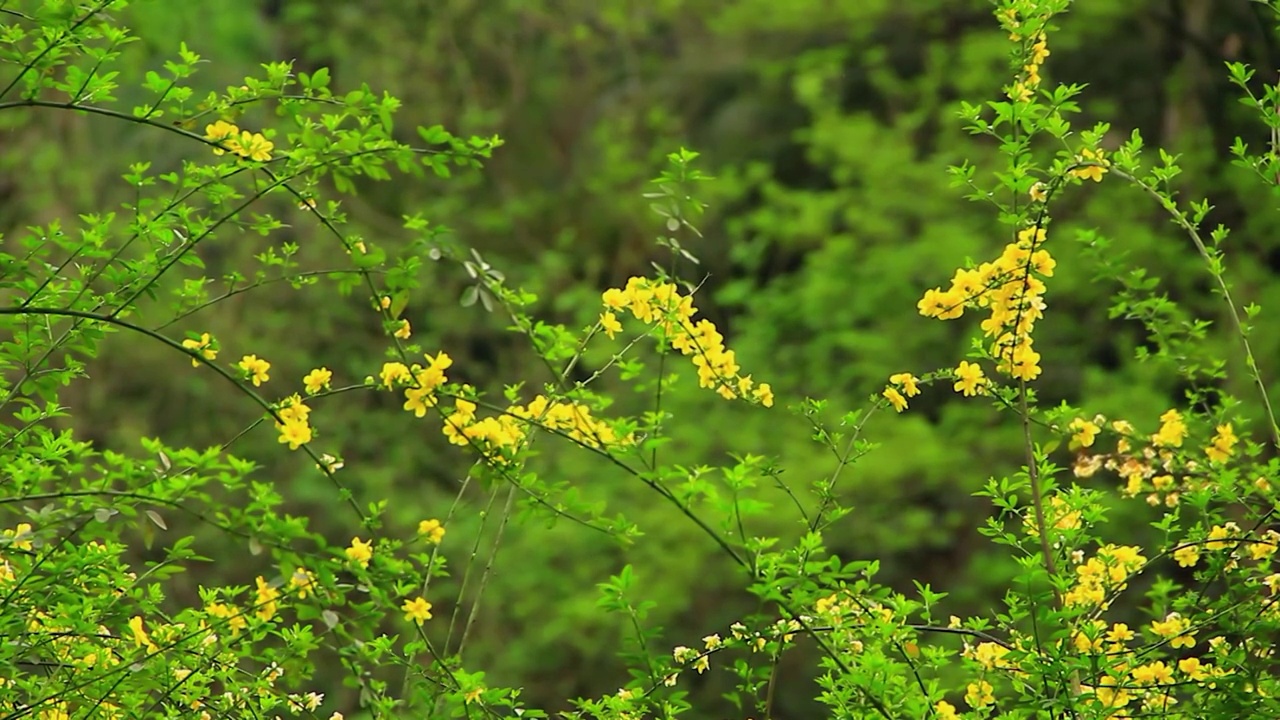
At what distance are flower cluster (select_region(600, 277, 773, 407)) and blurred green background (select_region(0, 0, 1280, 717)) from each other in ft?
15.6

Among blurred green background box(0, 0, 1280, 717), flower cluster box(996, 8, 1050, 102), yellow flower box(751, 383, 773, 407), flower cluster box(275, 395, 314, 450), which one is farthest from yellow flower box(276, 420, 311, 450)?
blurred green background box(0, 0, 1280, 717)

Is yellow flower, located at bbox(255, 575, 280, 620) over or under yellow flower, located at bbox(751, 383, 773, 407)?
under

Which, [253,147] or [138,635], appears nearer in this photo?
[253,147]

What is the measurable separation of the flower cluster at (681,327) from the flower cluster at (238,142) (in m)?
0.58

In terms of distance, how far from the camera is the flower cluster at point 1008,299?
2574 millimetres

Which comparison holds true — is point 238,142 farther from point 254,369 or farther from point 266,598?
point 266,598

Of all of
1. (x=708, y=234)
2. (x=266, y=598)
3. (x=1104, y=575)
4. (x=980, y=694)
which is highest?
(x=708, y=234)

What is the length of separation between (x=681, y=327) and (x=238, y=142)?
0.75 meters

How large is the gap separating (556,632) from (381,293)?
6246 millimetres

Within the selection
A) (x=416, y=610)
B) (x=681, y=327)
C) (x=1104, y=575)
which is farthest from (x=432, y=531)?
(x=1104, y=575)

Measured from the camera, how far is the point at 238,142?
8.26ft

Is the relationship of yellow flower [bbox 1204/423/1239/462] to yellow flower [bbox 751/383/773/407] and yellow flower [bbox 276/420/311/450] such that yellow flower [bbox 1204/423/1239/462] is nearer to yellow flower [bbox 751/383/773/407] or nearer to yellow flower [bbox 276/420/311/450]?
yellow flower [bbox 751/383/773/407]

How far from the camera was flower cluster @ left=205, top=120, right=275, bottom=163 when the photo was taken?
2.50 metres

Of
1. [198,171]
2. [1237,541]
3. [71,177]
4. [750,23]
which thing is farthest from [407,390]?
[71,177]
